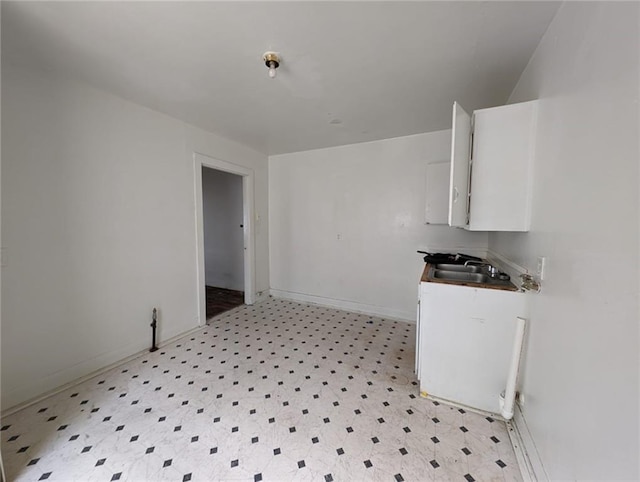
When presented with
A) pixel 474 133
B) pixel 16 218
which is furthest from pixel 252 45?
pixel 16 218

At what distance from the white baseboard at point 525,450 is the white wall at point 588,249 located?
72 millimetres

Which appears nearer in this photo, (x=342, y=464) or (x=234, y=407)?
(x=342, y=464)

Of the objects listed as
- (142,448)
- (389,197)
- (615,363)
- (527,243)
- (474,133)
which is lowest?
(142,448)

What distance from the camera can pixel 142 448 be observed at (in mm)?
1518

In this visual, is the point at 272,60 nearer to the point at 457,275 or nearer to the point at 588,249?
the point at 588,249

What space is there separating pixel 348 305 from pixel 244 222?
206 cm

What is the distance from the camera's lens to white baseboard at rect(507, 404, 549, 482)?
130 cm

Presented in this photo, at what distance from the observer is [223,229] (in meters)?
4.87

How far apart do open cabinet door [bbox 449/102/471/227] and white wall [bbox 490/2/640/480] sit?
400 millimetres

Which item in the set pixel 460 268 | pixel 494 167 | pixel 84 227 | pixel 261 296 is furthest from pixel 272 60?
pixel 261 296

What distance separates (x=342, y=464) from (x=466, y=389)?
3.46 ft

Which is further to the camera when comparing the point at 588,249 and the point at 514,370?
the point at 514,370

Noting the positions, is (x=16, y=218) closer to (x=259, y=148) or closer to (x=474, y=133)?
(x=259, y=148)

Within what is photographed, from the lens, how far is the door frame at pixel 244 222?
3.09 meters
